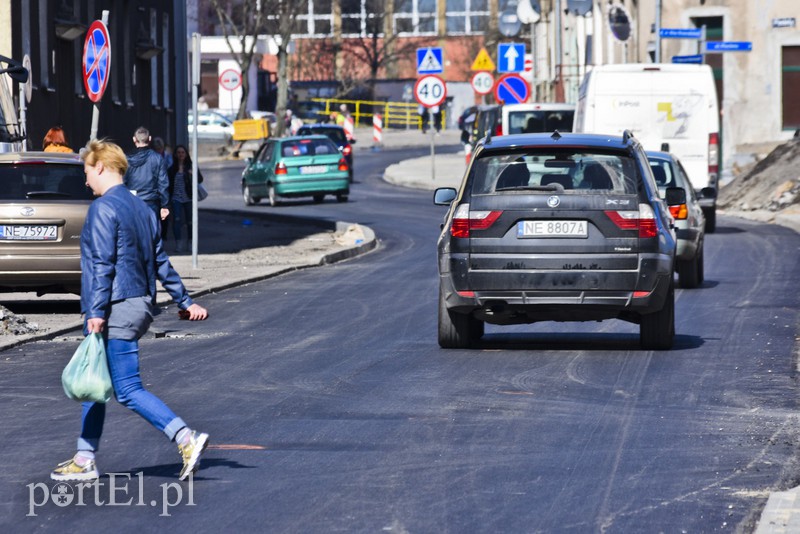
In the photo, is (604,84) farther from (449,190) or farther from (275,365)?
(275,365)

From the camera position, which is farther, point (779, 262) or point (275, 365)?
point (779, 262)

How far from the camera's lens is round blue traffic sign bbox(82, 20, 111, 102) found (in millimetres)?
18250

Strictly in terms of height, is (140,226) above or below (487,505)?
above

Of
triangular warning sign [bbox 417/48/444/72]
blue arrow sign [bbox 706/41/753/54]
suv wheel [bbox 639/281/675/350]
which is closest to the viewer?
suv wheel [bbox 639/281/675/350]

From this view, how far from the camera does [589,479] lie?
26.5ft

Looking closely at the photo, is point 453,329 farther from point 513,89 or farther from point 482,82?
point 482,82

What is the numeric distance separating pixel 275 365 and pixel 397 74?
279 feet

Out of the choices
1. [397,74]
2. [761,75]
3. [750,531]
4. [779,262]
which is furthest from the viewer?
[397,74]

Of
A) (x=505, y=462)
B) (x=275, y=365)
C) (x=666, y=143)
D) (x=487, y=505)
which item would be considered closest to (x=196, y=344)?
(x=275, y=365)

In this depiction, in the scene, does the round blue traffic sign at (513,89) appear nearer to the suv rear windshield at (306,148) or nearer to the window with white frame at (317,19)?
the suv rear windshield at (306,148)

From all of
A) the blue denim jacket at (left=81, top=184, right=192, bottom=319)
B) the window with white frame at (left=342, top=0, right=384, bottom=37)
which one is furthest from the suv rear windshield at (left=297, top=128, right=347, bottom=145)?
the window with white frame at (left=342, top=0, right=384, bottom=37)

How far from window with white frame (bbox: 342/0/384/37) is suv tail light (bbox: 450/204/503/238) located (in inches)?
3100

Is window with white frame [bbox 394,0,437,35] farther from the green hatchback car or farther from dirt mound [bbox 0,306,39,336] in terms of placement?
dirt mound [bbox 0,306,39,336]

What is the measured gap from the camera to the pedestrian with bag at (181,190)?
26328 millimetres
